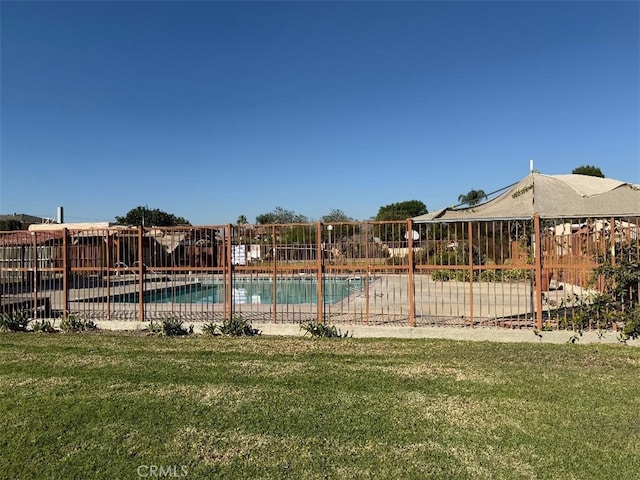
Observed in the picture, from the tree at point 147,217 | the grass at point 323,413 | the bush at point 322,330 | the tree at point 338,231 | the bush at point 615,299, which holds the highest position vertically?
the tree at point 147,217

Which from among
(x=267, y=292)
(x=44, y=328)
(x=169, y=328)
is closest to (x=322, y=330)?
(x=169, y=328)

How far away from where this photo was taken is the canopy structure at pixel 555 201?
22.5 feet

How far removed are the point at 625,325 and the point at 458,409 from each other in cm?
457

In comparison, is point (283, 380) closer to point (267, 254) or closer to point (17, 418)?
point (17, 418)

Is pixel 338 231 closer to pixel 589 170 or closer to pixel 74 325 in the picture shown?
pixel 74 325

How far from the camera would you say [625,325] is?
24.3ft

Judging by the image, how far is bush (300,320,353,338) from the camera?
8.27m

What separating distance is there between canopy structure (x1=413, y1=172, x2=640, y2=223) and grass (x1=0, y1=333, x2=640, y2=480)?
2.08m

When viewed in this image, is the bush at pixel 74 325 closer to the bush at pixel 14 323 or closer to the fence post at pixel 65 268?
the fence post at pixel 65 268

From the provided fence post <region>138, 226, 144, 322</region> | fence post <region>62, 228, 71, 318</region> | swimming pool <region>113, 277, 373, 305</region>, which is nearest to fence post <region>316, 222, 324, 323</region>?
swimming pool <region>113, 277, 373, 305</region>

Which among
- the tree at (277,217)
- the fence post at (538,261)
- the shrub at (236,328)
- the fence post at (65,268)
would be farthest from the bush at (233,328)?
the tree at (277,217)

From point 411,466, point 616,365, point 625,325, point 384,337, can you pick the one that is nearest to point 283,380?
point 411,466

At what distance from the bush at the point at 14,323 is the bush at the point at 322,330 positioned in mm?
5672

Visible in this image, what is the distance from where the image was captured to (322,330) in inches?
325
